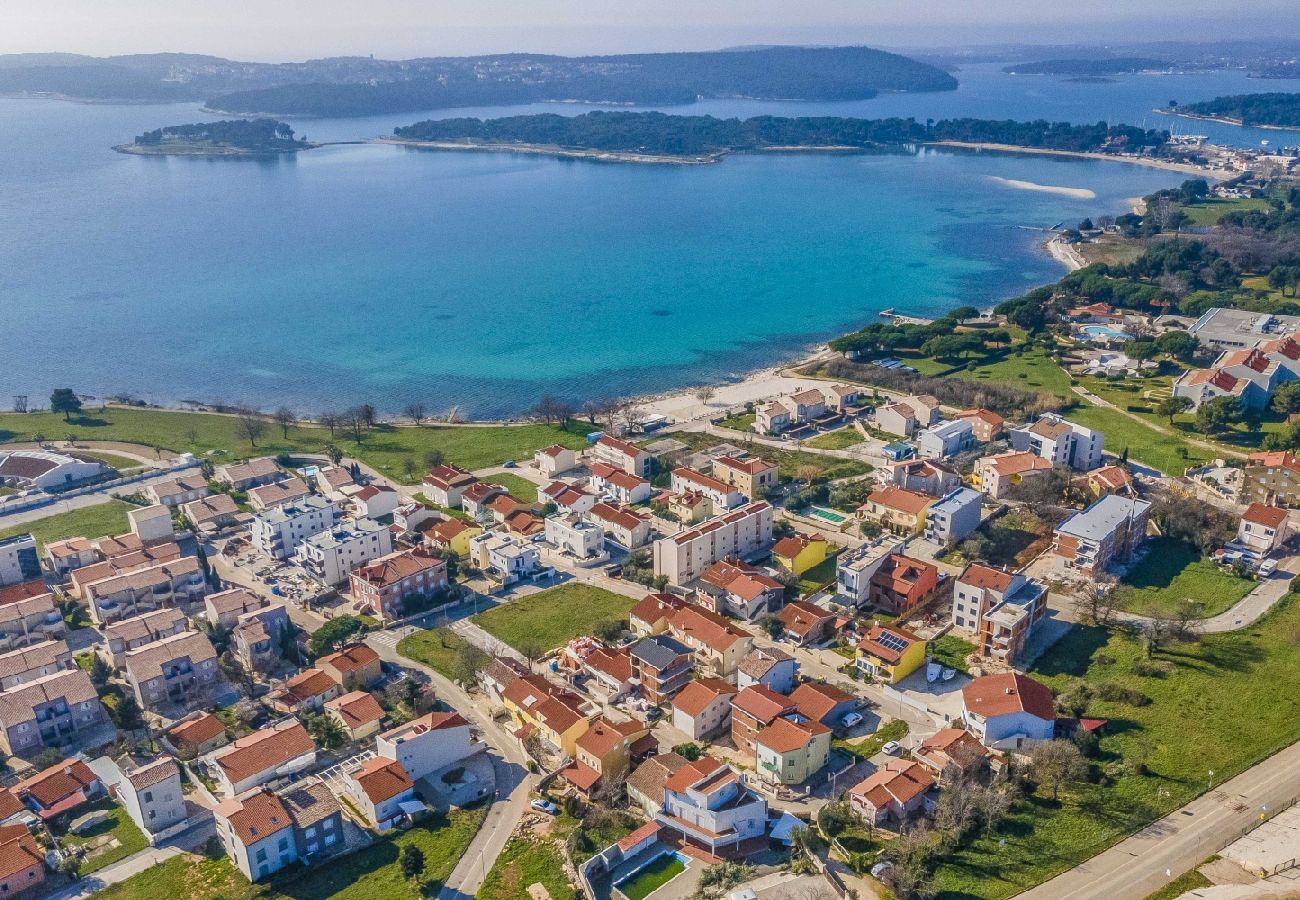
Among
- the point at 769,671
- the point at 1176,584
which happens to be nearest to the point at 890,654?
the point at 769,671

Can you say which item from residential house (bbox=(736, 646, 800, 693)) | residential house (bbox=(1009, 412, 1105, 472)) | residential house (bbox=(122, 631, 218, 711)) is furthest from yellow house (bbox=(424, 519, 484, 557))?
residential house (bbox=(1009, 412, 1105, 472))

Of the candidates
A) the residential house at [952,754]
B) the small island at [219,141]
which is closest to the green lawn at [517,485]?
the residential house at [952,754]

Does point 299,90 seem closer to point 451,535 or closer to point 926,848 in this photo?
point 451,535

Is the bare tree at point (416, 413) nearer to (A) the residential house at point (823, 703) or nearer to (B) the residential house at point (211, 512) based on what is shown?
(B) the residential house at point (211, 512)

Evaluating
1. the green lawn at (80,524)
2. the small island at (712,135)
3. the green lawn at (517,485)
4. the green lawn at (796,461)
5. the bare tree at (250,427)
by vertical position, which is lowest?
the green lawn at (517,485)

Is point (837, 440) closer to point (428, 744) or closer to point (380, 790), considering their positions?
point (428, 744)

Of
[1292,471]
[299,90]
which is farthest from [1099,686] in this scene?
[299,90]

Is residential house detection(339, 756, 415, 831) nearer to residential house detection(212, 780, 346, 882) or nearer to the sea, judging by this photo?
residential house detection(212, 780, 346, 882)
